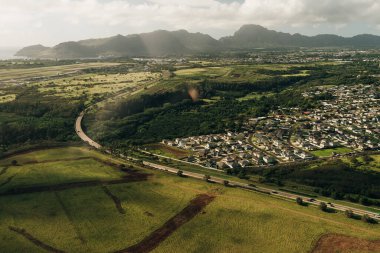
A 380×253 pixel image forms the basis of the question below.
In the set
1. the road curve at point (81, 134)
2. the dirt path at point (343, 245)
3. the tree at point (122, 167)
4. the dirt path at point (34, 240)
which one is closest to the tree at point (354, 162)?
the dirt path at point (343, 245)

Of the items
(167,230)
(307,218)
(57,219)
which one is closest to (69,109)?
(57,219)

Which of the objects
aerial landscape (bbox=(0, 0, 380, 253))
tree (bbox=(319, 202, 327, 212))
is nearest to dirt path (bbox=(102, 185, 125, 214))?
aerial landscape (bbox=(0, 0, 380, 253))

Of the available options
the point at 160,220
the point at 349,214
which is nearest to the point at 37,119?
the point at 160,220

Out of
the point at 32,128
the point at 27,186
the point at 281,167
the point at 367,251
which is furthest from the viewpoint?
the point at 32,128

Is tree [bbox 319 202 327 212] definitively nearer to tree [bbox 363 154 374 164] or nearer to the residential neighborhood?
the residential neighborhood

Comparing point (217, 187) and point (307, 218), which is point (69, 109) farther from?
point (307, 218)

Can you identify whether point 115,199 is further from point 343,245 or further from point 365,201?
point 365,201
